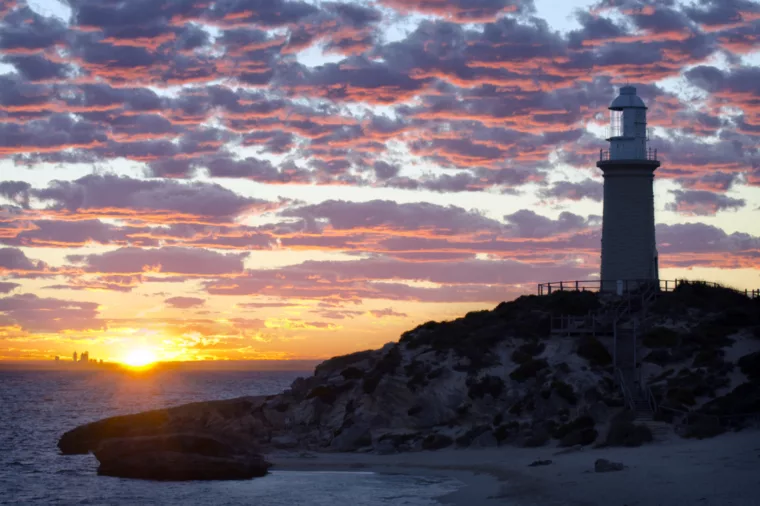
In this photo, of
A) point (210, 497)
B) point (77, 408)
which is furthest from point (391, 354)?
point (77, 408)

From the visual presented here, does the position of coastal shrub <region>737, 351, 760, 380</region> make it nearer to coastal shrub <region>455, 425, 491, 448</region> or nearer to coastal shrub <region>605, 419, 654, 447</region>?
coastal shrub <region>605, 419, 654, 447</region>

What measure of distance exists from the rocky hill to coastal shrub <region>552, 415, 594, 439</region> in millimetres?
75

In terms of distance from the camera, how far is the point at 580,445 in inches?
2009

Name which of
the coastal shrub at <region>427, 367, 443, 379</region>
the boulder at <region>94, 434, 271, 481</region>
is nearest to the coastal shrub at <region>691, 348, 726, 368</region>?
the coastal shrub at <region>427, 367, 443, 379</region>

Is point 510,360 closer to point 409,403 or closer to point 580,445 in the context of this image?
point 409,403

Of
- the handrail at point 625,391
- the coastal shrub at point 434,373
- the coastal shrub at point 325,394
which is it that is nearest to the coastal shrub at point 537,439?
the handrail at point 625,391

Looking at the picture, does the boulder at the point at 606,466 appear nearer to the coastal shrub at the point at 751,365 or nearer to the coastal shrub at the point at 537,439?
the coastal shrub at the point at 537,439

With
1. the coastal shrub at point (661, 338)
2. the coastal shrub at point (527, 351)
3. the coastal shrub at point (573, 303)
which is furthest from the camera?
the coastal shrub at point (573, 303)

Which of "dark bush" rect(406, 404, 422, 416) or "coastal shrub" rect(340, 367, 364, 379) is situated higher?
"coastal shrub" rect(340, 367, 364, 379)

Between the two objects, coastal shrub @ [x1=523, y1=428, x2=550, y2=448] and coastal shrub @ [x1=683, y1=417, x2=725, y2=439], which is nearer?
coastal shrub @ [x1=683, y1=417, x2=725, y2=439]

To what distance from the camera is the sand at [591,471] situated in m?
35.1

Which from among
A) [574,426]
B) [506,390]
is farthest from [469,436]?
[574,426]

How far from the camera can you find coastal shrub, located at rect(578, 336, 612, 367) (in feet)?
197

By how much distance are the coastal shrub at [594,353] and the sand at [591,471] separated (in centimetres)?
923
